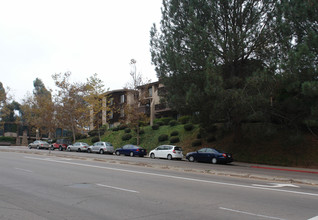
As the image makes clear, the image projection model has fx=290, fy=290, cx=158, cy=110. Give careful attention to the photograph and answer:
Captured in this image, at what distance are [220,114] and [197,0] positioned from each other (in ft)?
31.5

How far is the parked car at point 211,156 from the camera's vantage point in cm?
2398

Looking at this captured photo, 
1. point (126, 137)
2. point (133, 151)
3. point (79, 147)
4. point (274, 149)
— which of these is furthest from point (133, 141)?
point (274, 149)

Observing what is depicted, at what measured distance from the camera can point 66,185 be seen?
412 inches

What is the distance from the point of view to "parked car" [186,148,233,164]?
24.0 m

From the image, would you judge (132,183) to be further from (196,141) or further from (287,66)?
(196,141)

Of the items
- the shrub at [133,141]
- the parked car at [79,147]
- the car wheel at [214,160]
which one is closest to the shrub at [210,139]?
the car wheel at [214,160]

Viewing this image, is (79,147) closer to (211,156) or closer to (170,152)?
(170,152)

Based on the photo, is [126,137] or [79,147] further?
[126,137]

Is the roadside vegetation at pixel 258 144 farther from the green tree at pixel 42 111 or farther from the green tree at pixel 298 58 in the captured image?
the green tree at pixel 42 111

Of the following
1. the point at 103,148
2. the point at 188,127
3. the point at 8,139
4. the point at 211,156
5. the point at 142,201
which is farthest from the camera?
the point at 8,139

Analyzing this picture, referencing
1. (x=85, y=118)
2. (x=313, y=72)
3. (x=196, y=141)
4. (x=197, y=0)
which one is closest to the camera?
(x=313, y=72)

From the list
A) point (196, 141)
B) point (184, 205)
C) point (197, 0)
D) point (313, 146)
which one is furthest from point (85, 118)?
point (184, 205)

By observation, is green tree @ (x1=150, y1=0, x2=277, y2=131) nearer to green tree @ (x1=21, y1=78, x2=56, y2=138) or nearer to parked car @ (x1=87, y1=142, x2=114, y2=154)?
parked car @ (x1=87, y1=142, x2=114, y2=154)

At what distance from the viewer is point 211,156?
80.9 feet
